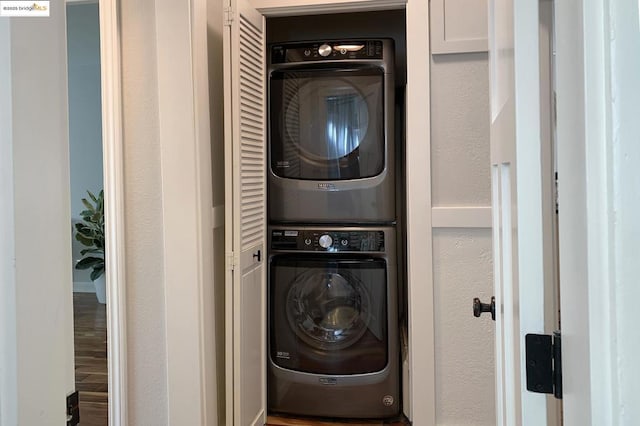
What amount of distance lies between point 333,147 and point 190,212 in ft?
3.22

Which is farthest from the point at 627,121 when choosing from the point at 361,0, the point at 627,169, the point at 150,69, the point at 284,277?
the point at 284,277

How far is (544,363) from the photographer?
71 centimetres

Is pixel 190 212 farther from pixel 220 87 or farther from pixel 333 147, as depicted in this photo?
pixel 333 147

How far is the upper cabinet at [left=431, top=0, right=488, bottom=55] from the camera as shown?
216 centimetres

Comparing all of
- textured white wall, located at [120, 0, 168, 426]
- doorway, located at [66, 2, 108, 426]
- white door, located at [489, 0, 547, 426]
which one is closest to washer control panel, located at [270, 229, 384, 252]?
textured white wall, located at [120, 0, 168, 426]

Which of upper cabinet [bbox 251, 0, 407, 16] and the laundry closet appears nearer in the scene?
upper cabinet [bbox 251, 0, 407, 16]

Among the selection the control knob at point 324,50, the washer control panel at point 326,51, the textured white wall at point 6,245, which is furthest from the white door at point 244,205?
the textured white wall at point 6,245

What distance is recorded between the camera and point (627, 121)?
474 millimetres

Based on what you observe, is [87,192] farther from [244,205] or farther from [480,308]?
[480,308]

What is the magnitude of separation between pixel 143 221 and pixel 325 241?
962 millimetres

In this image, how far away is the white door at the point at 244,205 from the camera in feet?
6.79

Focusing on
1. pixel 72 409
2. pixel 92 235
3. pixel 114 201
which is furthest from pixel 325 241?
pixel 92 235

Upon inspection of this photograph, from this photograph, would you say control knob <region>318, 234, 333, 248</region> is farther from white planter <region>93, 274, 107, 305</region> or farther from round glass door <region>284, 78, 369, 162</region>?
white planter <region>93, 274, 107, 305</region>

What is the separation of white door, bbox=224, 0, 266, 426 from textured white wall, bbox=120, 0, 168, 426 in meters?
0.28
